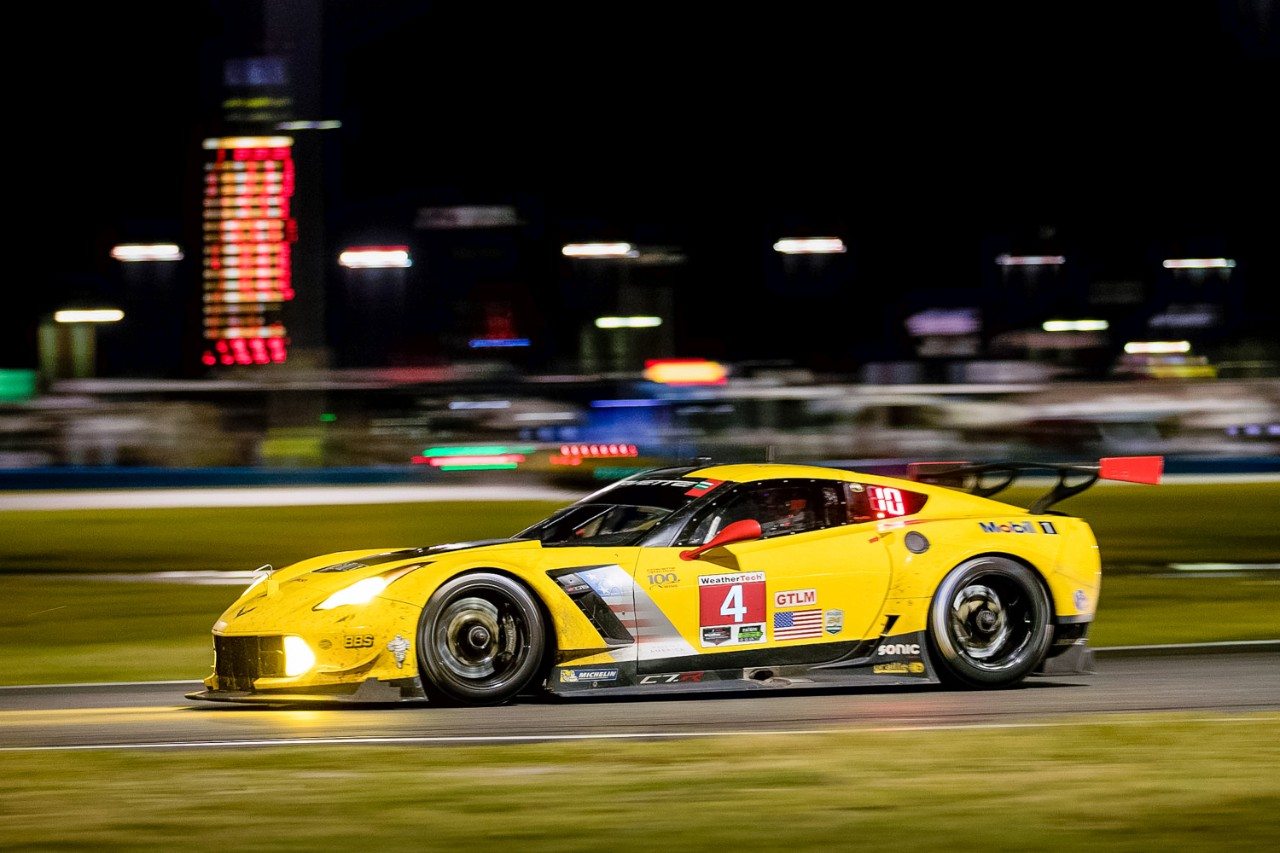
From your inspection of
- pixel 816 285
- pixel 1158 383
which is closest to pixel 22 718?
pixel 1158 383

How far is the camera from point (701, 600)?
7789 mm

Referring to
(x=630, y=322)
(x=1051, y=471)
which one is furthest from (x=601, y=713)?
(x=630, y=322)

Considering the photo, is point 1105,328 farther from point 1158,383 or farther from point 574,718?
point 574,718

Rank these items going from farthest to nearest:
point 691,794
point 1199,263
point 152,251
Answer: point 1199,263
point 152,251
point 691,794

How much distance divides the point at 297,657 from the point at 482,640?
798mm

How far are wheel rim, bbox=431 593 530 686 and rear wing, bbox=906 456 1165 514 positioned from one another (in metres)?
2.37

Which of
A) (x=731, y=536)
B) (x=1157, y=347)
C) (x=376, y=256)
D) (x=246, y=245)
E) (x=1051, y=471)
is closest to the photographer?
(x=731, y=536)

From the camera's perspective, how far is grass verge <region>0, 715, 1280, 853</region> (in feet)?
16.6

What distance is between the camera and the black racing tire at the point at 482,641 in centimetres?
751

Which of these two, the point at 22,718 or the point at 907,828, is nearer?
the point at 907,828

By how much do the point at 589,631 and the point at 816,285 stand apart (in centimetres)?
7314

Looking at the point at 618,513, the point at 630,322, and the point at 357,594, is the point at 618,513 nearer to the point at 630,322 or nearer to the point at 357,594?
the point at 357,594

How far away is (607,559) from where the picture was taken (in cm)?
777

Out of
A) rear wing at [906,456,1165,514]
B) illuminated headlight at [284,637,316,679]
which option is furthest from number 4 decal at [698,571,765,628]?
illuminated headlight at [284,637,316,679]
